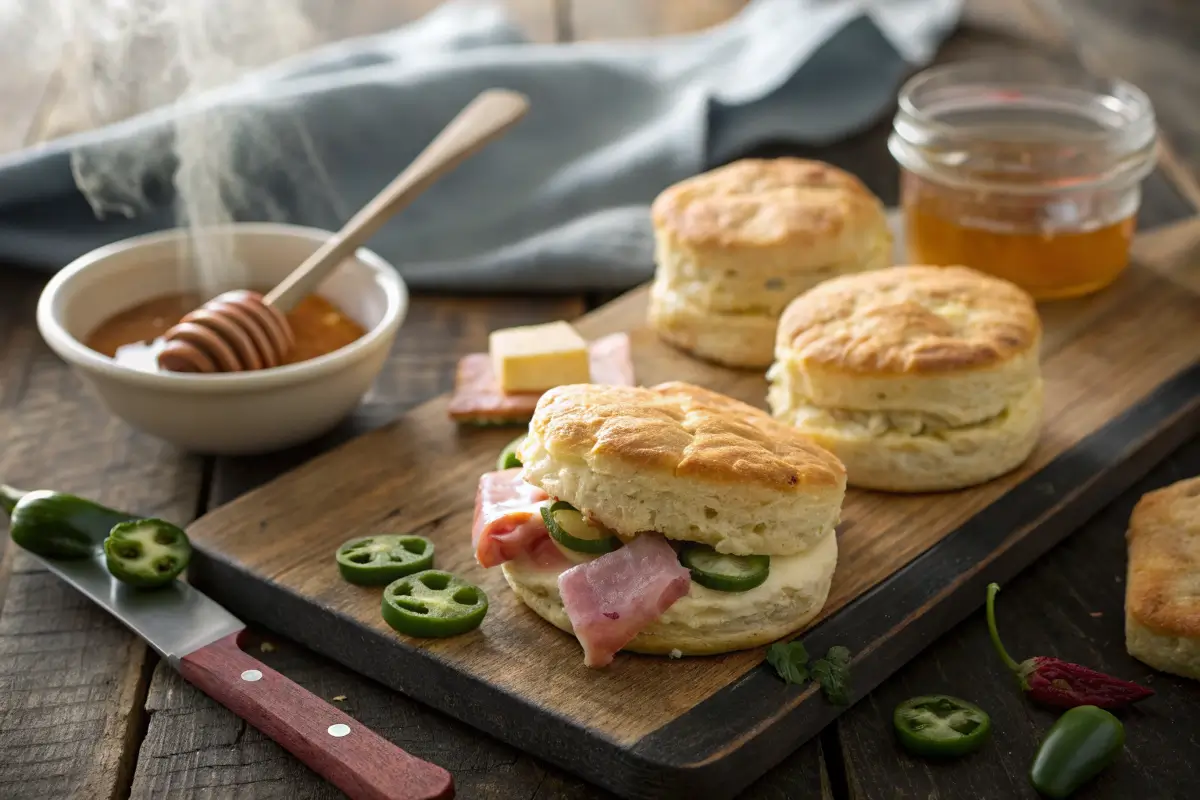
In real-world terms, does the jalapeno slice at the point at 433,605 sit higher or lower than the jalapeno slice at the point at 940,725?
higher

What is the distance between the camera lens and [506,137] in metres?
6.23

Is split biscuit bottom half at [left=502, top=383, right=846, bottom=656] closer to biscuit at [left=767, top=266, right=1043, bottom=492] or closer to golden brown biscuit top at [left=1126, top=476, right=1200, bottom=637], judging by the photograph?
biscuit at [left=767, top=266, right=1043, bottom=492]

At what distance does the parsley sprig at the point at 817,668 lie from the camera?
122 inches

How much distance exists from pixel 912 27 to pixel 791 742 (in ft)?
17.1

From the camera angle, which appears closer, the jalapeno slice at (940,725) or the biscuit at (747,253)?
the jalapeno slice at (940,725)

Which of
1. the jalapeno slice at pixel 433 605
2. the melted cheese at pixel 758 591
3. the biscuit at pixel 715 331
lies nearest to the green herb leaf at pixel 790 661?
the melted cheese at pixel 758 591

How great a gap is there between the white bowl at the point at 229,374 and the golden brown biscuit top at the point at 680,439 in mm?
1015

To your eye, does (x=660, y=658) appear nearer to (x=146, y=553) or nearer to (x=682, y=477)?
(x=682, y=477)

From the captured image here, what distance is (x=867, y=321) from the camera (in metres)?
4.01

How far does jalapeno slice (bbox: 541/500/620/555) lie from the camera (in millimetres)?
3203

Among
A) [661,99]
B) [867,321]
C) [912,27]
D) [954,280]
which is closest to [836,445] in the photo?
[867,321]

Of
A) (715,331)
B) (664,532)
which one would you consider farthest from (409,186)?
(664,532)

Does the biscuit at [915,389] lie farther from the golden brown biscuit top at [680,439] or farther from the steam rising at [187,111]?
the steam rising at [187,111]

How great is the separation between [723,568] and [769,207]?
75.1 inches
